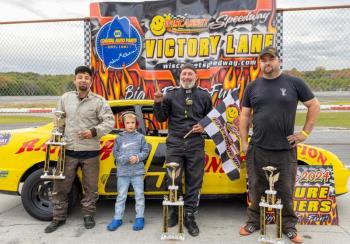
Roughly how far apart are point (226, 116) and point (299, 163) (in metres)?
1.12

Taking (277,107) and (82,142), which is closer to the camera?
(277,107)

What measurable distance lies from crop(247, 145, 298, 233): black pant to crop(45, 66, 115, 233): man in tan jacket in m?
1.58

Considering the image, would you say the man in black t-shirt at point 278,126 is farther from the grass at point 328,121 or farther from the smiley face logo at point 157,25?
the grass at point 328,121

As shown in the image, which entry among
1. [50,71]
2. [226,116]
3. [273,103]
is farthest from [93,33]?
[273,103]

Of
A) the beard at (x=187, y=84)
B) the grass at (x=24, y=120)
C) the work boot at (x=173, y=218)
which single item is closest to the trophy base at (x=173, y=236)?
the work boot at (x=173, y=218)

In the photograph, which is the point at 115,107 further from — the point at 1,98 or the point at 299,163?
the point at 1,98

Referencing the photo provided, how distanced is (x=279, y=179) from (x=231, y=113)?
2.88 ft

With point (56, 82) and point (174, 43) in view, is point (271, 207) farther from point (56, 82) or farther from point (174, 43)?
point (56, 82)

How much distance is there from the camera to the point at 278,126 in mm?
3523

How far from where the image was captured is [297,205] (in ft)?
13.3

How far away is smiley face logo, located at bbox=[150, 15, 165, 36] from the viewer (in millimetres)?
5996

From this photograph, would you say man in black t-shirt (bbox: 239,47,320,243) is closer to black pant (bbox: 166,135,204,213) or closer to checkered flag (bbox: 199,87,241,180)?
checkered flag (bbox: 199,87,241,180)

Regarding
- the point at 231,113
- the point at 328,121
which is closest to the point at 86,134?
the point at 231,113

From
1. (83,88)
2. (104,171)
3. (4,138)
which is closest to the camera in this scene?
(83,88)
